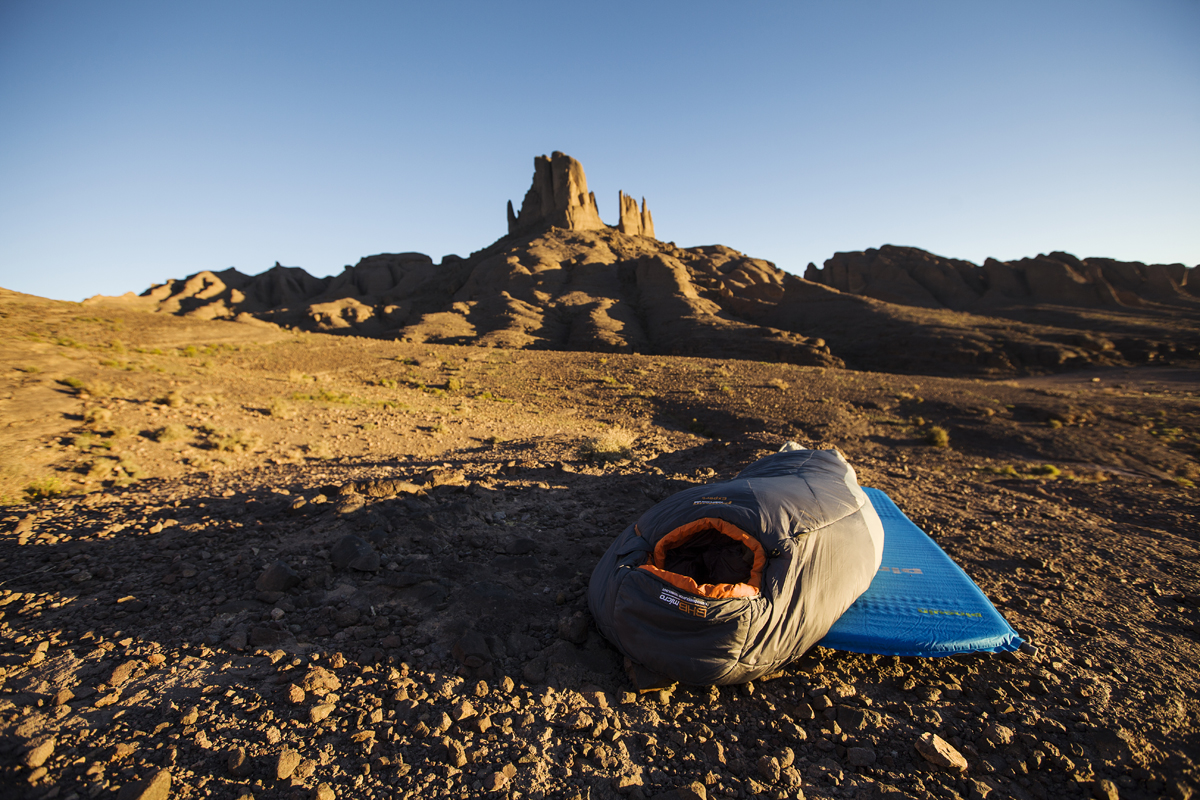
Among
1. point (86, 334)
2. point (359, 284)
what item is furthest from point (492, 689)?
point (359, 284)

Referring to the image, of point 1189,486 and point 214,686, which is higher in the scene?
point 214,686

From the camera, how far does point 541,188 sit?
79.1m

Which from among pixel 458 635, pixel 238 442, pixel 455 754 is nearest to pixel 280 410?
pixel 238 442

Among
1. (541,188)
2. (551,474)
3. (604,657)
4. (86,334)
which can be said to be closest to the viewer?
(604,657)

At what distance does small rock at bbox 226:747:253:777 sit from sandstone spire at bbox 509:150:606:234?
77.4 m

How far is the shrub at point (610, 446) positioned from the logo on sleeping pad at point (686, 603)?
645cm

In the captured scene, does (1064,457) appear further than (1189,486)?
Yes

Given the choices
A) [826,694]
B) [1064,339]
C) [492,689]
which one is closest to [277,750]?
[492,689]

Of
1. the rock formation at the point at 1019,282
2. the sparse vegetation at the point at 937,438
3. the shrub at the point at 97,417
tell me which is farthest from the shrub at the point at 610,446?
the rock formation at the point at 1019,282

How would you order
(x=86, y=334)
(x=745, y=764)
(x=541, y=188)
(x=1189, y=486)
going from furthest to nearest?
(x=541, y=188) → (x=86, y=334) → (x=1189, y=486) → (x=745, y=764)

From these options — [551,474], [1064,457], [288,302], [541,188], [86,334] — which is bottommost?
[1064,457]

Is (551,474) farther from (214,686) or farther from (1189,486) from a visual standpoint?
(1189,486)

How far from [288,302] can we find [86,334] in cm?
6979

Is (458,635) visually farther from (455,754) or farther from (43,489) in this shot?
(43,489)
